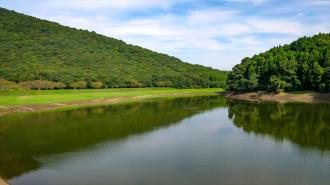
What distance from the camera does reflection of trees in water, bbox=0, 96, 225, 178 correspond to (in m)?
35.0

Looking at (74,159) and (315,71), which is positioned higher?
(315,71)

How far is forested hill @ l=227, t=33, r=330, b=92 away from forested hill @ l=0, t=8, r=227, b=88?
4964 centimetres

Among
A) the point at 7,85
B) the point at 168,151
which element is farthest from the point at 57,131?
the point at 7,85

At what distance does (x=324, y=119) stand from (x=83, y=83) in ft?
314

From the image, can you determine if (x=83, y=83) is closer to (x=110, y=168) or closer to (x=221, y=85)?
(x=221, y=85)

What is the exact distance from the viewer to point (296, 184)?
24.2 m

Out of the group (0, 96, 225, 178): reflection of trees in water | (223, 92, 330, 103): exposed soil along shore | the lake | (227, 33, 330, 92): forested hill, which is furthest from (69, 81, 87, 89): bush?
the lake

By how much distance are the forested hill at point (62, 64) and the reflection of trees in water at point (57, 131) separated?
58.8 metres

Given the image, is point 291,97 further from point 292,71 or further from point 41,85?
point 41,85

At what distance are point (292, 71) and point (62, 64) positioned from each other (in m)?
94.9

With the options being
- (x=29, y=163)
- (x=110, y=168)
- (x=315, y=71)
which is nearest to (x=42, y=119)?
(x=29, y=163)

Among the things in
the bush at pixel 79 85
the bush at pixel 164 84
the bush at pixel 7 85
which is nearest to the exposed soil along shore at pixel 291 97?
the bush at pixel 79 85

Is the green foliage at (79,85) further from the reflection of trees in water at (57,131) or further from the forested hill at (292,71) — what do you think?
the reflection of trees in water at (57,131)

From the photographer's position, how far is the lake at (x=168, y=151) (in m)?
26.7
